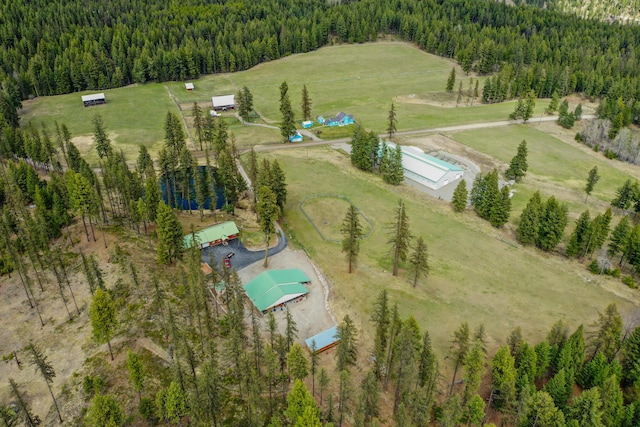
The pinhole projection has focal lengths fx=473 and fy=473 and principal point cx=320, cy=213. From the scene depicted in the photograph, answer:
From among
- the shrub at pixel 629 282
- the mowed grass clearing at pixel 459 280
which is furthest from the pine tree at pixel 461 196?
the shrub at pixel 629 282

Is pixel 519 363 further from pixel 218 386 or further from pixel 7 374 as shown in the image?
pixel 7 374

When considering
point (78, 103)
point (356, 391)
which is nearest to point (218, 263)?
point (356, 391)

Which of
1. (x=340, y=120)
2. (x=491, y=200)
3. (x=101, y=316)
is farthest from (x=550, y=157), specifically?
(x=101, y=316)

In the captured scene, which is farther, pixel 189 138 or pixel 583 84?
pixel 583 84

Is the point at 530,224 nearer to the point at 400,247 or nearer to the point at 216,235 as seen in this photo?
the point at 400,247

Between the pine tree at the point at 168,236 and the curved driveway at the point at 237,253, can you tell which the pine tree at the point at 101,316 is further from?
the curved driveway at the point at 237,253
